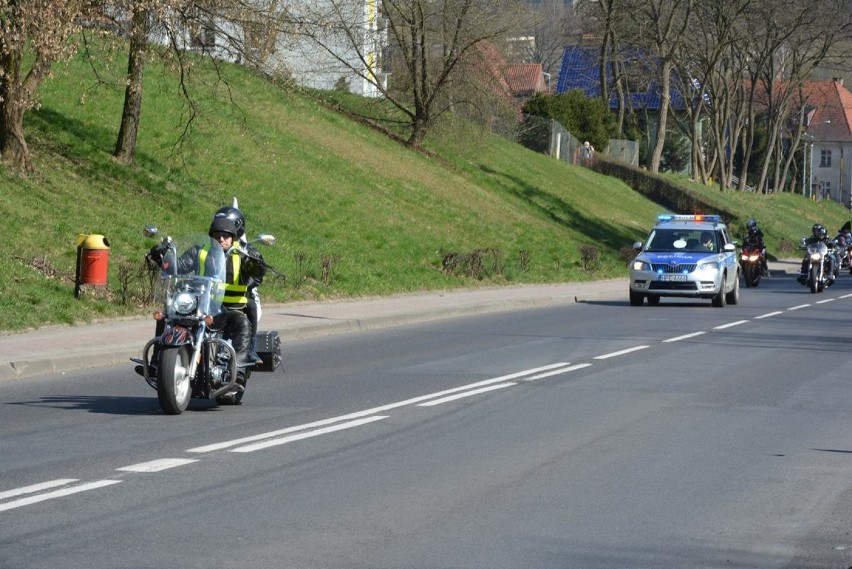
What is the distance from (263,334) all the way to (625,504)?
5175 mm

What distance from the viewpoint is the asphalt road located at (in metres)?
6.78

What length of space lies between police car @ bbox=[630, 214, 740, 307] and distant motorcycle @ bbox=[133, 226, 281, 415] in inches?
675

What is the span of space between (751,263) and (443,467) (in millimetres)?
29800

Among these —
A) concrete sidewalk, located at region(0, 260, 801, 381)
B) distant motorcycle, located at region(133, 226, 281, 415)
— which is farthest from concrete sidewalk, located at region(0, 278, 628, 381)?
distant motorcycle, located at region(133, 226, 281, 415)

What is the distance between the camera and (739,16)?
214 feet

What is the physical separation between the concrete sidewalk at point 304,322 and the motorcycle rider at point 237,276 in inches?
131

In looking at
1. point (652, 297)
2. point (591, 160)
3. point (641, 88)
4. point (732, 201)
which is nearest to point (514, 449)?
point (652, 297)

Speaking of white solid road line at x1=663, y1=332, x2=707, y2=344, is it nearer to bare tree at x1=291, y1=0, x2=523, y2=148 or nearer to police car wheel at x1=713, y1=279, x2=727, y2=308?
police car wheel at x1=713, y1=279, x2=727, y2=308

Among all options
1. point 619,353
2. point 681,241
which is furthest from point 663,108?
point 619,353

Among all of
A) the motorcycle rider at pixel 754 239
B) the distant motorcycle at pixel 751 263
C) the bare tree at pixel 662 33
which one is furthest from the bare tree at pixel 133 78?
the bare tree at pixel 662 33

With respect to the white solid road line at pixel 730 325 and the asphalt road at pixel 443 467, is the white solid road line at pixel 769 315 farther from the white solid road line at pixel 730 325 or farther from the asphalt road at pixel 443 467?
the asphalt road at pixel 443 467

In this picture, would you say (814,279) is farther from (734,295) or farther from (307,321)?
(307,321)

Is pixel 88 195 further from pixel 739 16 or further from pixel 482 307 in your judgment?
pixel 739 16

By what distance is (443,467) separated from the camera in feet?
30.0
